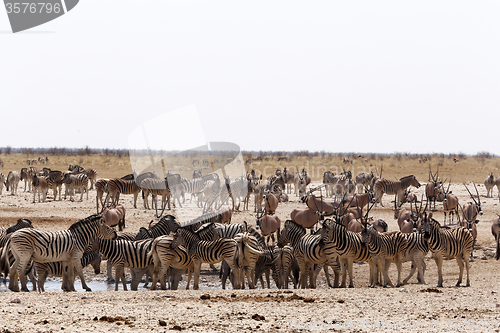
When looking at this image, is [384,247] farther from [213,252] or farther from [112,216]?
[112,216]

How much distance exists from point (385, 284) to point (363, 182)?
18505 mm

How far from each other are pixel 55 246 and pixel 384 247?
5967 mm

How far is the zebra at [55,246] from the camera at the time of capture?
919 cm

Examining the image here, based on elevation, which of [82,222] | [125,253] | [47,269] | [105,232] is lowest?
[47,269]

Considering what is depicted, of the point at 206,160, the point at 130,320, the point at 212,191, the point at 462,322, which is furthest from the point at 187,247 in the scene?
the point at 206,160

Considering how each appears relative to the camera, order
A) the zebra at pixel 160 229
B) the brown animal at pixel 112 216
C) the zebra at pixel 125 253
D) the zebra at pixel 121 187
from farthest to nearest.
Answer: the zebra at pixel 121 187
the brown animal at pixel 112 216
the zebra at pixel 160 229
the zebra at pixel 125 253

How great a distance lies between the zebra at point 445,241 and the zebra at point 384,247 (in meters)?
0.52

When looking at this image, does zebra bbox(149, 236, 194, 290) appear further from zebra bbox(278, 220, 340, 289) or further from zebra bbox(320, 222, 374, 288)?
zebra bbox(320, 222, 374, 288)

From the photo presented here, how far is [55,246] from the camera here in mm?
9484

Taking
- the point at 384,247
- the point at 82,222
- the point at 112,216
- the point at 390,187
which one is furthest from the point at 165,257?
the point at 390,187

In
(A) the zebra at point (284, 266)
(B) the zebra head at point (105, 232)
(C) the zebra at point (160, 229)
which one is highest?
(B) the zebra head at point (105, 232)

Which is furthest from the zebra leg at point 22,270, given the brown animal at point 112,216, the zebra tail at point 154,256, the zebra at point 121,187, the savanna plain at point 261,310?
the zebra at point 121,187

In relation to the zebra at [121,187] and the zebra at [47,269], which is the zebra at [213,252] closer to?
the zebra at [47,269]

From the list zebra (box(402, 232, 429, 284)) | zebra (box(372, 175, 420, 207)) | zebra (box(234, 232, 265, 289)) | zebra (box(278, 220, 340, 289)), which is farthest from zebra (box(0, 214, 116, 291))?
zebra (box(372, 175, 420, 207))
